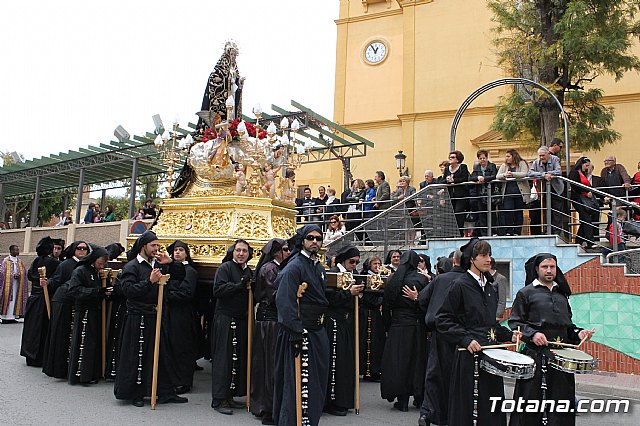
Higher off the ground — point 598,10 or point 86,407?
point 598,10

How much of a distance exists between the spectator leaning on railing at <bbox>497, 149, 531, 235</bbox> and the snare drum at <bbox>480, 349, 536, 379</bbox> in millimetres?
5177

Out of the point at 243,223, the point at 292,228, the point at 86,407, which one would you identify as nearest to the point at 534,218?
the point at 292,228

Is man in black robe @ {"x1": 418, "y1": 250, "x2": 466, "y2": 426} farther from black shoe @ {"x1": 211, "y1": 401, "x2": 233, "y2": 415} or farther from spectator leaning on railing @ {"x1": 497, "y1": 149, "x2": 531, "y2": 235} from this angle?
spectator leaning on railing @ {"x1": 497, "y1": 149, "x2": 531, "y2": 235}

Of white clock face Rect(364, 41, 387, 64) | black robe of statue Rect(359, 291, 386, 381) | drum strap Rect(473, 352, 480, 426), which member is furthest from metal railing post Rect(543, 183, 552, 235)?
white clock face Rect(364, 41, 387, 64)

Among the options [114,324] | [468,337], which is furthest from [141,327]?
[468,337]

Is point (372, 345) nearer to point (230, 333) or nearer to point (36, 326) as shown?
point (230, 333)

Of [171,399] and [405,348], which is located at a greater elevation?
[405,348]

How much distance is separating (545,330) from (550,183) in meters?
5.00

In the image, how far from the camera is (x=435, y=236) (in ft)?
34.6

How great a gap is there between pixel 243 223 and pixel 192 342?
1.62 meters

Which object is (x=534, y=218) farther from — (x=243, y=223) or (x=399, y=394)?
(x=243, y=223)

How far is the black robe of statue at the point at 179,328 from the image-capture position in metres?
6.94

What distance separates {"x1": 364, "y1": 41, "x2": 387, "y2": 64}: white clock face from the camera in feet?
71.6

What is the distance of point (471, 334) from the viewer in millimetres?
5027
